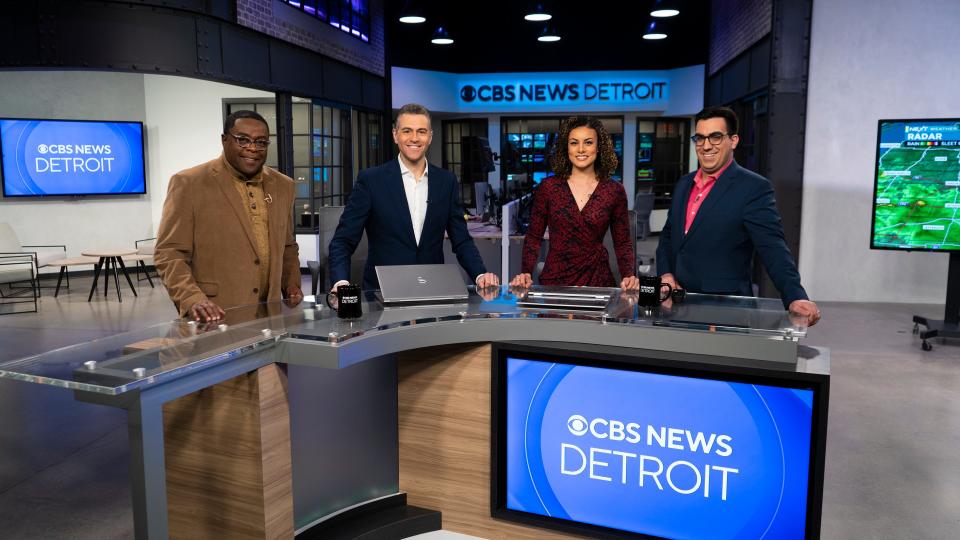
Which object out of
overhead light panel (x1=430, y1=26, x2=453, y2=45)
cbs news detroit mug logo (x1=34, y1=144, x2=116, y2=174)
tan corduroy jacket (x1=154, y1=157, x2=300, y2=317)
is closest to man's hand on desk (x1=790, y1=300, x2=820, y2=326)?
tan corduroy jacket (x1=154, y1=157, x2=300, y2=317)

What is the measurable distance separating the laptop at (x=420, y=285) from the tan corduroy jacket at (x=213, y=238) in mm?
A: 563

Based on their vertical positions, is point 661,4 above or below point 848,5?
above

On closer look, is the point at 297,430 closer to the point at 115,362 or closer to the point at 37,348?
the point at 115,362

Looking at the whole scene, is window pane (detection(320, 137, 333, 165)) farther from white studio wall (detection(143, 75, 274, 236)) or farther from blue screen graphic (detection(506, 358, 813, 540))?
blue screen graphic (detection(506, 358, 813, 540))

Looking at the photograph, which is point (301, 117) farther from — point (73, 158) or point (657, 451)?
point (657, 451)

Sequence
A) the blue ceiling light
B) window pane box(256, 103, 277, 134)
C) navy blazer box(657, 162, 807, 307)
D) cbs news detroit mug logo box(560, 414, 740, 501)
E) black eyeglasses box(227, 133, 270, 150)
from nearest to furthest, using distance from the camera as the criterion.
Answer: cbs news detroit mug logo box(560, 414, 740, 501) < black eyeglasses box(227, 133, 270, 150) < navy blazer box(657, 162, 807, 307) < window pane box(256, 103, 277, 134) < the blue ceiling light

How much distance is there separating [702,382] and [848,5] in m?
6.97

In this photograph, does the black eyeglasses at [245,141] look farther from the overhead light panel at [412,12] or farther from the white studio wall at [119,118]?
the white studio wall at [119,118]

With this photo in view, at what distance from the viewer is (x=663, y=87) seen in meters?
14.4

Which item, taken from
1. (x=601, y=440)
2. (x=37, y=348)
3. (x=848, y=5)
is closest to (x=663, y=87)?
(x=848, y=5)

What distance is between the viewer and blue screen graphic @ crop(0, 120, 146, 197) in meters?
9.75

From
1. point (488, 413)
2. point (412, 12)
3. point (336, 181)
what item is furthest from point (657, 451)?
point (336, 181)

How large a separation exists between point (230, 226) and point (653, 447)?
5.55 feet

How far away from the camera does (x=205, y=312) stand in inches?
88.1
